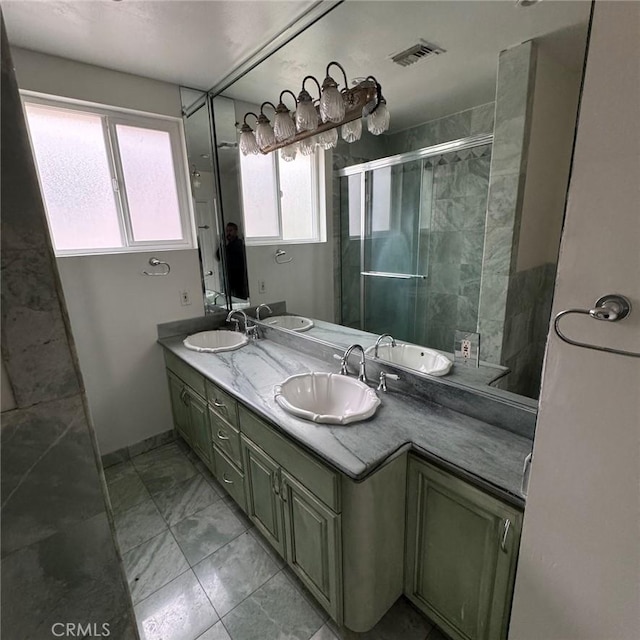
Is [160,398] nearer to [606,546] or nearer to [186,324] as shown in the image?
[186,324]

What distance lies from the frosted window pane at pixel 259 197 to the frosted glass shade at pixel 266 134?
16 centimetres

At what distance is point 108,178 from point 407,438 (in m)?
2.32

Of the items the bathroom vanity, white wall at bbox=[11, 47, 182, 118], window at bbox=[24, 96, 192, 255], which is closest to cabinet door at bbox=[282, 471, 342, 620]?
the bathroom vanity

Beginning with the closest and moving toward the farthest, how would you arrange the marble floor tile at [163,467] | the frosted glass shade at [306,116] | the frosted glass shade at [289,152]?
the frosted glass shade at [306,116]
the frosted glass shade at [289,152]
the marble floor tile at [163,467]

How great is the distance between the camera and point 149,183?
225cm

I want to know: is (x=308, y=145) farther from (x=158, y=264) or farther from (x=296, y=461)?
(x=296, y=461)

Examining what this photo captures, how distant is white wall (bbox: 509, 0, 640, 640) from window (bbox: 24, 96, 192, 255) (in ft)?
7.76

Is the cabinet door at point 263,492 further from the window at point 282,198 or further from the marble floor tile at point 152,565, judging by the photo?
the window at point 282,198

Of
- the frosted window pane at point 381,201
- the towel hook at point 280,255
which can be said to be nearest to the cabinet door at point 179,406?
the towel hook at point 280,255

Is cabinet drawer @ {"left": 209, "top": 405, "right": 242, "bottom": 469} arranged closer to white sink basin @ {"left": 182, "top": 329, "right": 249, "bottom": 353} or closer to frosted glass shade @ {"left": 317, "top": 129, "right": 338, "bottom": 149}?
white sink basin @ {"left": 182, "top": 329, "right": 249, "bottom": 353}

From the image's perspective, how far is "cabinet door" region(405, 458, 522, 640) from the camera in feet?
3.16

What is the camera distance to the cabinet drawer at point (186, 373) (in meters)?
1.96

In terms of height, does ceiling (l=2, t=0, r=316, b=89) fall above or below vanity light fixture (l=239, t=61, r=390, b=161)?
above

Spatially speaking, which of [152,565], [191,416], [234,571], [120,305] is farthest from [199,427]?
[120,305]
